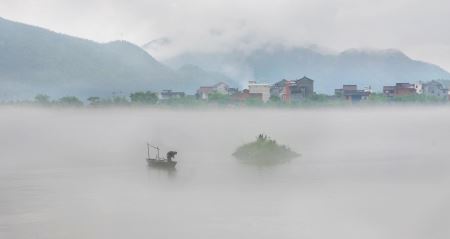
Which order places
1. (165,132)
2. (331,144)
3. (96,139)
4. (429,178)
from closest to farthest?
(429,178) → (331,144) → (96,139) → (165,132)

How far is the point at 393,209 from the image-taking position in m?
32.6

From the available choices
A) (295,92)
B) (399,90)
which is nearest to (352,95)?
(399,90)

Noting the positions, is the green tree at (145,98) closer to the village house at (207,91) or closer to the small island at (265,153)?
the village house at (207,91)

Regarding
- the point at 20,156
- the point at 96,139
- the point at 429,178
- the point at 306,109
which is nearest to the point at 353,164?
the point at 429,178

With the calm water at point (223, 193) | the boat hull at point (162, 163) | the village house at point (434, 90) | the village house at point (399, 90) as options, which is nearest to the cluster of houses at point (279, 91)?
the village house at point (399, 90)

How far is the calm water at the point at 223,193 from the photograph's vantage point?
28.8 meters

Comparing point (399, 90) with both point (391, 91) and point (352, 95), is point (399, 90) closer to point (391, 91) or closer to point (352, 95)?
point (391, 91)

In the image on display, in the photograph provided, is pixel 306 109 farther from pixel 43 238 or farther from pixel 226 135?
pixel 43 238

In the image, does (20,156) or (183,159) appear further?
(20,156)

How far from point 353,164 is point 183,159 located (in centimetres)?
1521

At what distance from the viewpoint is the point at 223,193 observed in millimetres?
38438

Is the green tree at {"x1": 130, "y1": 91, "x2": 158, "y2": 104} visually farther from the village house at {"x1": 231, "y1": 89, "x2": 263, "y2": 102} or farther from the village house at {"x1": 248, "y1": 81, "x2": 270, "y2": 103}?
the village house at {"x1": 248, "y1": 81, "x2": 270, "y2": 103}

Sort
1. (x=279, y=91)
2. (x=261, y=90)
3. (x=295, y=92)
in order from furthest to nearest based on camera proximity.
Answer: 1. (x=261, y=90)
2. (x=279, y=91)
3. (x=295, y=92)

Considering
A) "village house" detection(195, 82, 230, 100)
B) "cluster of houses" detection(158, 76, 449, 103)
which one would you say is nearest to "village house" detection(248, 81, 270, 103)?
"cluster of houses" detection(158, 76, 449, 103)
